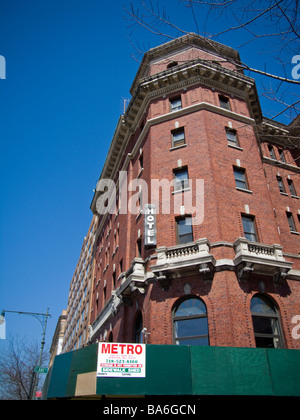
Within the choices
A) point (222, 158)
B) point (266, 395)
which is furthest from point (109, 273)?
point (266, 395)

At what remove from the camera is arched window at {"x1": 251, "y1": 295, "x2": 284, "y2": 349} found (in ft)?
52.7

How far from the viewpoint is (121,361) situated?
1321 centimetres

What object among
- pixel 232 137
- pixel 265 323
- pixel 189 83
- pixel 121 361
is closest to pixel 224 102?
pixel 189 83

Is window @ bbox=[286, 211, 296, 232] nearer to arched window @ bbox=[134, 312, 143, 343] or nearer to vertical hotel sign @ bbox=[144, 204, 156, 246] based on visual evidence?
vertical hotel sign @ bbox=[144, 204, 156, 246]

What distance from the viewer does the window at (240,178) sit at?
2144cm

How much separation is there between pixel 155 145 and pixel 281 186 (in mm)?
12383

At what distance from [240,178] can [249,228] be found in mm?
3757

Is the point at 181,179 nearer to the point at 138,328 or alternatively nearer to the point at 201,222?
the point at 201,222

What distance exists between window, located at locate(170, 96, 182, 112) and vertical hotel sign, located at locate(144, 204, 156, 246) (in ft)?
29.1

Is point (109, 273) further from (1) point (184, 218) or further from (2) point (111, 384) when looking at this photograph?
(2) point (111, 384)

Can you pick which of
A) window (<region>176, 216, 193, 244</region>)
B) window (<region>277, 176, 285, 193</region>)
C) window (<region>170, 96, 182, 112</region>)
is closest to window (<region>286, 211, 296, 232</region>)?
window (<region>277, 176, 285, 193</region>)

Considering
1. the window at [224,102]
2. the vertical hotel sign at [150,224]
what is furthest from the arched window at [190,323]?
the window at [224,102]

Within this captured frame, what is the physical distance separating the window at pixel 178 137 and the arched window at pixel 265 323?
37.6 feet
